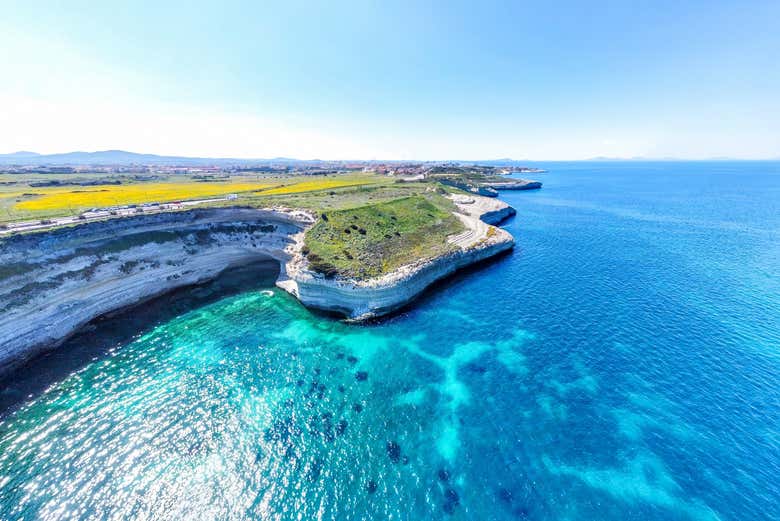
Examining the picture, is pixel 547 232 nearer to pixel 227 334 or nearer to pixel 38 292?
pixel 227 334

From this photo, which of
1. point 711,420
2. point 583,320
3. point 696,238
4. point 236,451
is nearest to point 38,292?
point 236,451

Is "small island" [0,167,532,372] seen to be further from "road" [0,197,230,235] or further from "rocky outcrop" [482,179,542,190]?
"rocky outcrop" [482,179,542,190]

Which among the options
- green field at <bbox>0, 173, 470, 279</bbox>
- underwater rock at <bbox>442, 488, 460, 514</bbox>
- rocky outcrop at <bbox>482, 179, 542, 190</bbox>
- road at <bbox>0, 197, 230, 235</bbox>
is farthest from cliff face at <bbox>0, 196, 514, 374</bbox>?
rocky outcrop at <bbox>482, 179, 542, 190</bbox>

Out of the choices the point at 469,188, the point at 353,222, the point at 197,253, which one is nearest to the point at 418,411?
the point at 353,222

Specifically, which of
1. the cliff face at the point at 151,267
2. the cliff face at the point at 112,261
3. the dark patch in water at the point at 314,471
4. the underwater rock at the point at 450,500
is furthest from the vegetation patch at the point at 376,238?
the underwater rock at the point at 450,500

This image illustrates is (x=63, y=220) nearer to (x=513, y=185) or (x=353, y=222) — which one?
(x=353, y=222)

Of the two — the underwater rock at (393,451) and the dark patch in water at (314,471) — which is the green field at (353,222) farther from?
the dark patch in water at (314,471)
